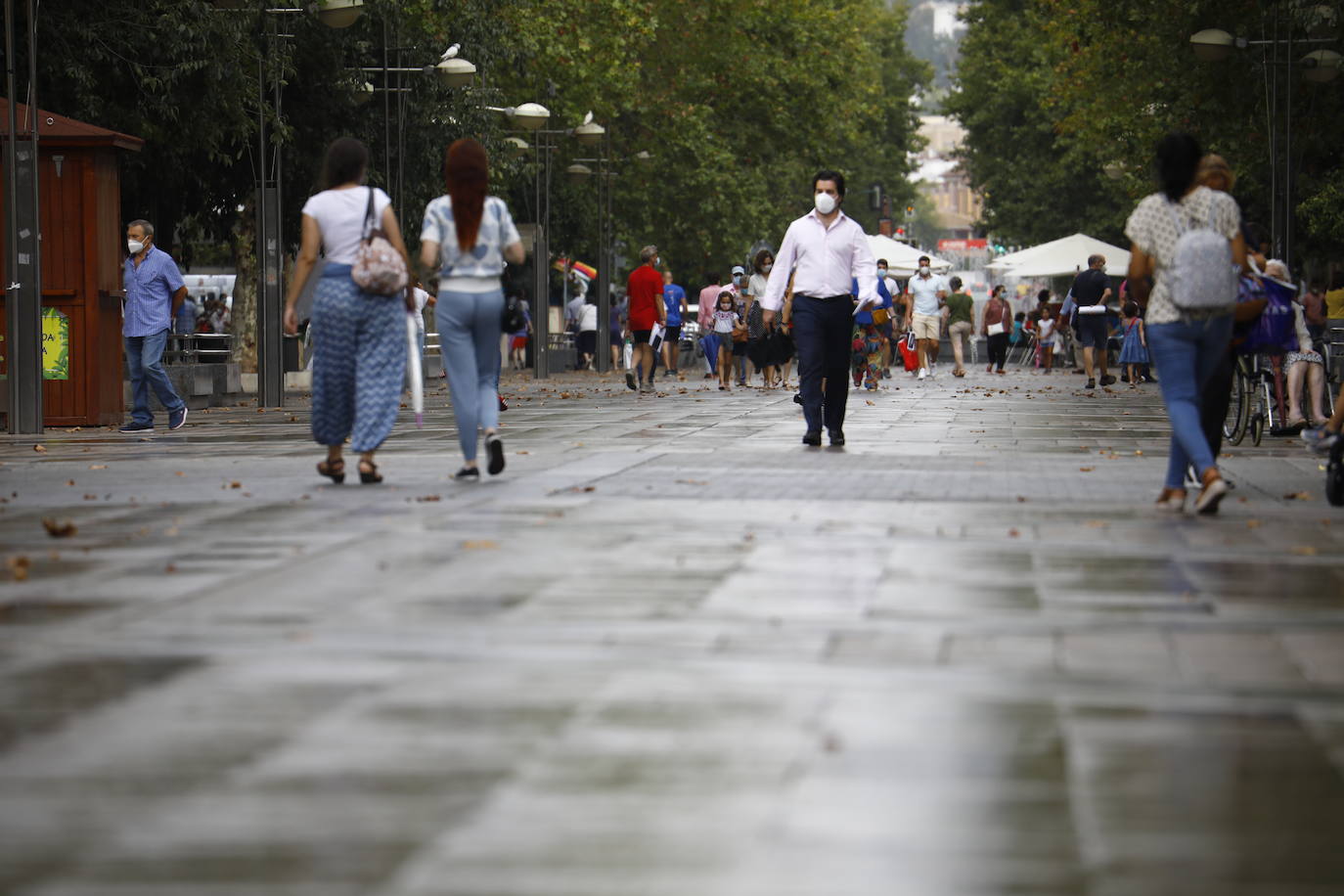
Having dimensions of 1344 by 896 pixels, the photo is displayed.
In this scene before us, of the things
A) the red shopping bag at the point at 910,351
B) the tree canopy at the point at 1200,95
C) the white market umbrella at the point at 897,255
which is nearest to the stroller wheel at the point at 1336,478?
the tree canopy at the point at 1200,95

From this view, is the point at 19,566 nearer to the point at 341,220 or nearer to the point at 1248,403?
the point at 341,220

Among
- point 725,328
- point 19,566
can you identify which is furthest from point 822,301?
point 725,328

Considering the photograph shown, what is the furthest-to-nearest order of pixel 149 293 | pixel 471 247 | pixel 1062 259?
pixel 1062 259 → pixel 149 293 → pixel 471 247

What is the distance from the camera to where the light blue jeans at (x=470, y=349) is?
12.4 m

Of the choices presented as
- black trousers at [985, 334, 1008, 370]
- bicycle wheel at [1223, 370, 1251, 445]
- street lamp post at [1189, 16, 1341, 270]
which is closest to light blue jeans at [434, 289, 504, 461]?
bicycle wheel at [1223, 370, 1251, 445]

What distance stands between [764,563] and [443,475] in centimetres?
489

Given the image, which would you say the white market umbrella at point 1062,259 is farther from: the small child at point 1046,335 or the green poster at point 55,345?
the green poster at point 55,345

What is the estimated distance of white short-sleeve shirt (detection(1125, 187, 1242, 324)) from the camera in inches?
424

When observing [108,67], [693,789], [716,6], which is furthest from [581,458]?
[716,6]

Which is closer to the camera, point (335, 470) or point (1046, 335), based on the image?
point (335, 470)

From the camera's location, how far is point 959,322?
4488 cm

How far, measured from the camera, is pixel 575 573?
784 centimetres

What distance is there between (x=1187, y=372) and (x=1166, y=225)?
0.69m

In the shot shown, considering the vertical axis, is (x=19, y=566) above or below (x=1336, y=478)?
below
